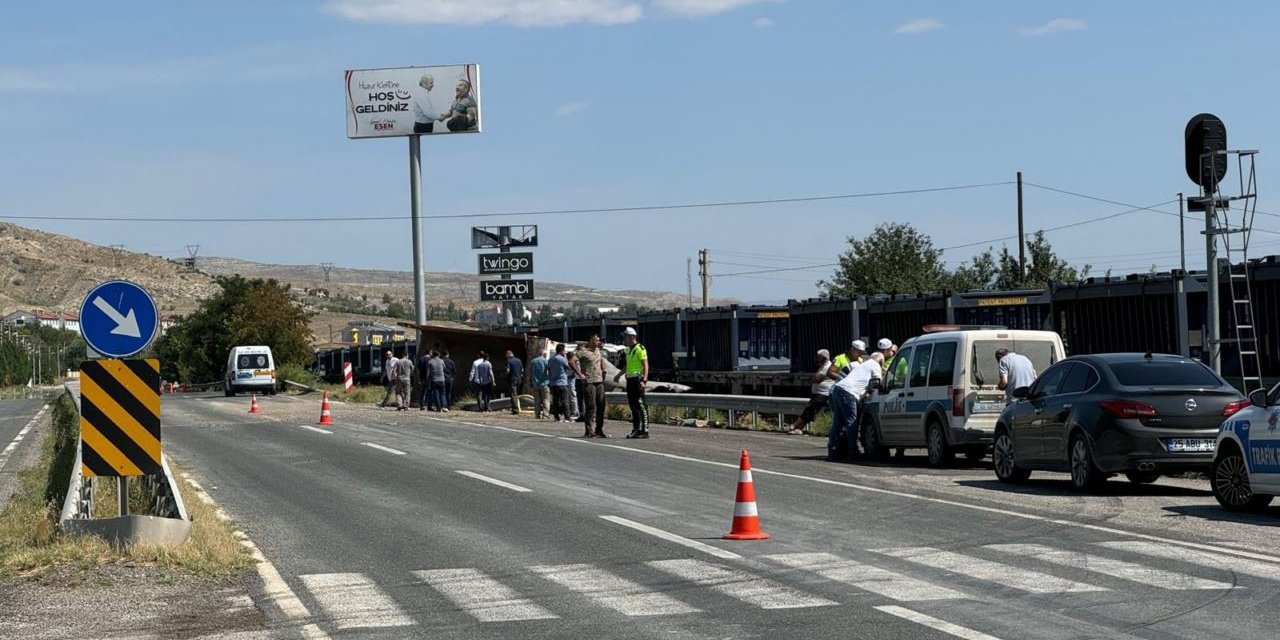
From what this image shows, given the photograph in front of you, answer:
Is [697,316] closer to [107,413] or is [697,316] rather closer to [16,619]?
[107,413]

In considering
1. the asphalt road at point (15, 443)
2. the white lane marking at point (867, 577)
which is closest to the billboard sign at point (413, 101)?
the asphalt road at point (15, 443)

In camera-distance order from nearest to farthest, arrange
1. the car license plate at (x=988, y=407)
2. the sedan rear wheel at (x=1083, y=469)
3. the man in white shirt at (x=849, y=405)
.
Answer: the sedan rear wheel at (x=1083, y=469) → the car license plate at (x=988, y=407) → the man in white shirt at (x=849, y=405)

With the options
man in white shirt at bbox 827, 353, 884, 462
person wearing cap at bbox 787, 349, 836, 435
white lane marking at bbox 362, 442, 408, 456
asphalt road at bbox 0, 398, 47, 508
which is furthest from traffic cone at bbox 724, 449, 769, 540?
person wearing cap at bbox 787, 349, 836, 435

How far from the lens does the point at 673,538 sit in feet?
41.0

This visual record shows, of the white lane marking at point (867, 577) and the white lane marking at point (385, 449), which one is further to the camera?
the white lane marking at point (385, 449)

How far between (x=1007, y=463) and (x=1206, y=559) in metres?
7.13

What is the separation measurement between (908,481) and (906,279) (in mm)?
62337

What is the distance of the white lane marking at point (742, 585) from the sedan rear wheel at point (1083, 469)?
21.2ft

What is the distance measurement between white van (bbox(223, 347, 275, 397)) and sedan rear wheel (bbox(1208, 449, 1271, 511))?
55.0 meters

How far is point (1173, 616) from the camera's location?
8.54 metres

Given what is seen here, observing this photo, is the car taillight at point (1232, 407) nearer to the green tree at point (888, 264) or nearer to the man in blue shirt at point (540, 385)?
the man in blue shirt at point (540, 385)

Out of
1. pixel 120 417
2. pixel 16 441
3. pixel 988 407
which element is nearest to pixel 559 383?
pixel 16 441

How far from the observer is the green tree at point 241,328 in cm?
9219

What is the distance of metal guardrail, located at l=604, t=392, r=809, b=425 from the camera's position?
1165 inches
